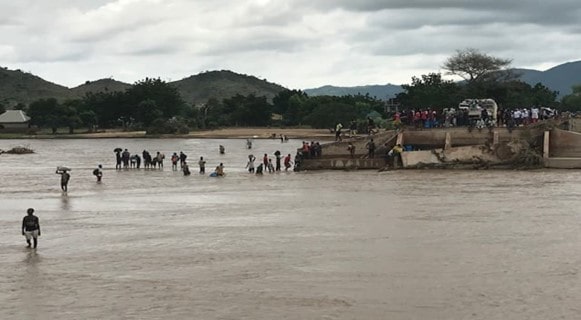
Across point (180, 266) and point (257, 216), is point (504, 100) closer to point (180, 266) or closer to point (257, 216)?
point (257, 216)

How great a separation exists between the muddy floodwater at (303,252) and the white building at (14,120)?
98.3 meters

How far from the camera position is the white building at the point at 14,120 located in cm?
12838

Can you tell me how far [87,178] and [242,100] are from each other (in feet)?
308

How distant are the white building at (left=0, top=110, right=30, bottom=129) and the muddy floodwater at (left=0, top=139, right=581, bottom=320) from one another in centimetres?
9826

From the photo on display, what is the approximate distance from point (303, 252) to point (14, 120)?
389ft

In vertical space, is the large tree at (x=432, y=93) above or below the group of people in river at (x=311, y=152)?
above

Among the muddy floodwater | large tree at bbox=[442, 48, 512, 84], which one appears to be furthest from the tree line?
the muddy floodwater

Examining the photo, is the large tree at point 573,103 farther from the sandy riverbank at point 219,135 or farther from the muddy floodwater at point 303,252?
the muddy floodwater at point 303,252

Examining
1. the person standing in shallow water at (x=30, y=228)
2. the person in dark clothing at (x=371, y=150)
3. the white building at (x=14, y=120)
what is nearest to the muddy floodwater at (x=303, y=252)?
the person standing in shallow water at (x=30, y=228)

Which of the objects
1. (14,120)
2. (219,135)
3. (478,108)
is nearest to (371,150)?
(478,108)

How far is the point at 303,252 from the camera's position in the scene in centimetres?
1970

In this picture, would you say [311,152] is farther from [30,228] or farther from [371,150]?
[30,228]

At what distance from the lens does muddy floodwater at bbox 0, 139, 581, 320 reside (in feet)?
49.1

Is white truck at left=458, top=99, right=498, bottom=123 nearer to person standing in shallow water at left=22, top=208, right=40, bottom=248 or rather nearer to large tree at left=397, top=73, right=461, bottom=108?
person standing in shallow water at left=22, top=208, right=40, bottom=248
